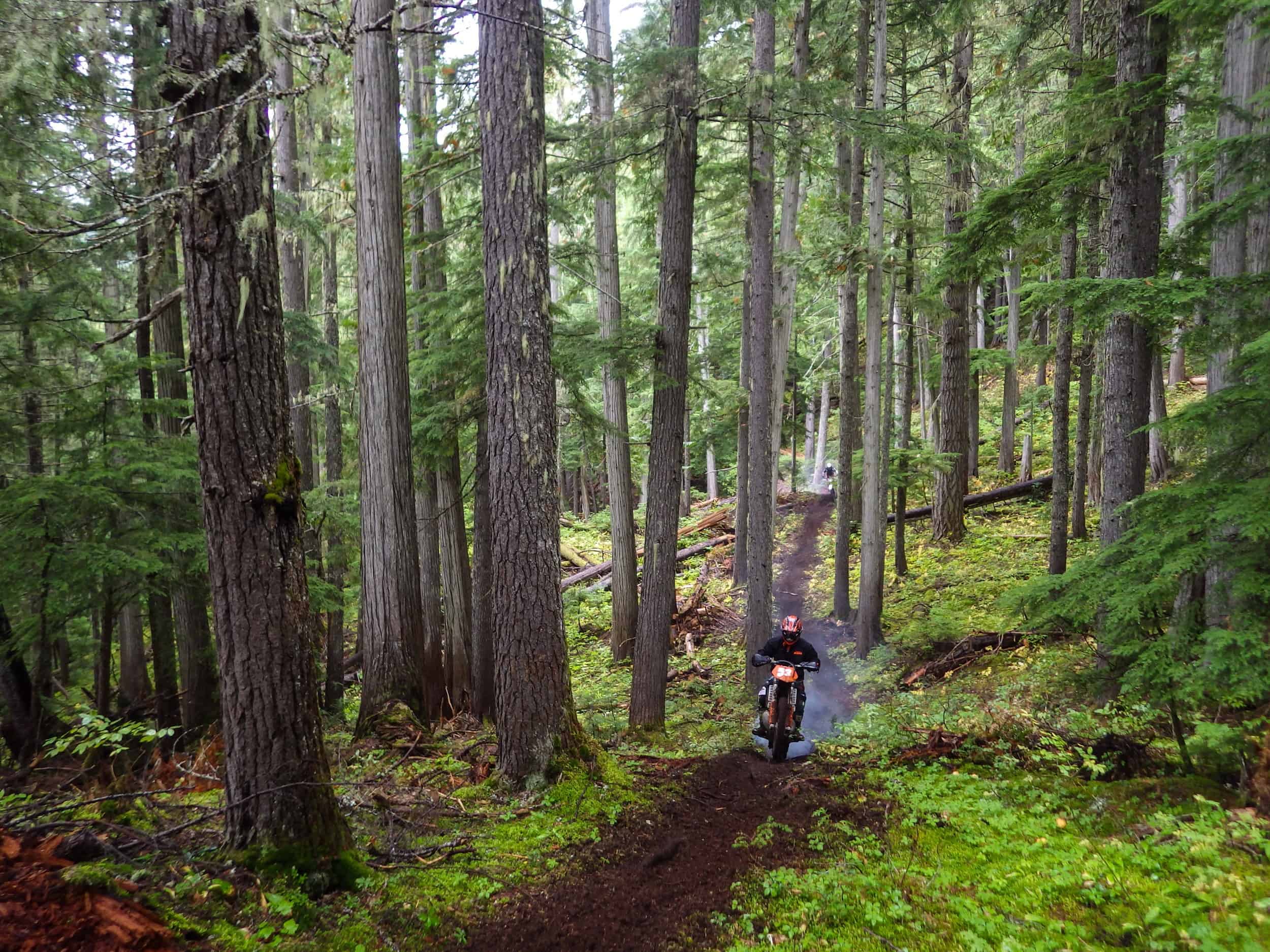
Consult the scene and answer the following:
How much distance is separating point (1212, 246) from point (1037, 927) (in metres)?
7.41

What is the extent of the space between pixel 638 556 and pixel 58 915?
53.7 feet

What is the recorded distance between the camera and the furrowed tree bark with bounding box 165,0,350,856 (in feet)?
12.3

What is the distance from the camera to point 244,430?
386 centimetres

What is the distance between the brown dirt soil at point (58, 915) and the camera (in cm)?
279

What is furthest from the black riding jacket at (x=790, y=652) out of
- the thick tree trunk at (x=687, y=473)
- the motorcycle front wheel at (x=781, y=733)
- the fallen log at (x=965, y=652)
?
the thick tree trunk at (x=687, y=473)

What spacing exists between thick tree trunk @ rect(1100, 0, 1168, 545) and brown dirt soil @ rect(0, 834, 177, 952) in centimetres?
857

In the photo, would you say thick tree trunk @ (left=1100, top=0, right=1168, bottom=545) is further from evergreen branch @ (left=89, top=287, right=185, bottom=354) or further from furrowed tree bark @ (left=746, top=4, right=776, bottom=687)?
evergreen branch @ (left=89, top=287, right=185, bottom=354)

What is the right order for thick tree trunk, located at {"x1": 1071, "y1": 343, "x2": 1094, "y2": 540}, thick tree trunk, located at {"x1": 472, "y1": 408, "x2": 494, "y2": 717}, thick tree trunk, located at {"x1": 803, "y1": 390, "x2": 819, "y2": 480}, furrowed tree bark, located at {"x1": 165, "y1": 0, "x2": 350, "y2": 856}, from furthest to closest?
thick tree trunk, located at {"x1": 803, "y1": 390, "x2": 819, "y2": 480}, thick tree trunk, located at {"x1": 1071, "y1": 343, "x2": 1094, "y2": 540}, thick tree trunk, located at {"x1": 472, "y1": 408, "x2": 494, "y2": 717}, furrowed tree bark, located at {"x1": 165, "y1": 0, "x2": 350, "y2": 856}

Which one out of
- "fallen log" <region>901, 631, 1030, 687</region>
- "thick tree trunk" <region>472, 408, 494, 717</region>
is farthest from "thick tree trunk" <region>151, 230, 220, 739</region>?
"fallen log" <region>901, 631, 1030, 687</region>

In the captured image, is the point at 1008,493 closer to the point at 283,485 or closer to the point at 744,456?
the point at 744,456

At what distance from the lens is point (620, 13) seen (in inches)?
543

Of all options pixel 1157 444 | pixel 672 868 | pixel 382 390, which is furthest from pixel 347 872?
pixel 1157 444

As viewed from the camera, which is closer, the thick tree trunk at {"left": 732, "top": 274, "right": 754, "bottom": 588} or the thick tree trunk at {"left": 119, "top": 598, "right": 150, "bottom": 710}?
the thick tree trunk at {"left": 119, "top": 598, "right": 150, "bottom": 710}

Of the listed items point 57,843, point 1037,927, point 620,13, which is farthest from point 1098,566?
point 620,13
